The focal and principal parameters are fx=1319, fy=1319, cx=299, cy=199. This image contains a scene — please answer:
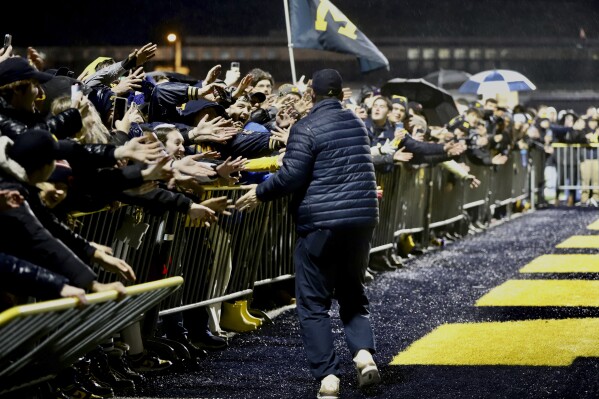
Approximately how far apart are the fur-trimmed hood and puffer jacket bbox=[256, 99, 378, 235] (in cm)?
244

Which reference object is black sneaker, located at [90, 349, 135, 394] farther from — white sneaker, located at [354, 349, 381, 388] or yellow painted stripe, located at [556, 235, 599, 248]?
yellow painted stripe, located at [556, 235, 599, 248]

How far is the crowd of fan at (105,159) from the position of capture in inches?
249

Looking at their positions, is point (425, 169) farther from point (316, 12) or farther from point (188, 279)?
point (188, 279)

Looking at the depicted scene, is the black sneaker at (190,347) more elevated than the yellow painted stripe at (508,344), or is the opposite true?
the black sneaker at (190,347)

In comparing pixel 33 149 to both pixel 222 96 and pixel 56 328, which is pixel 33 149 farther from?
pixel 222 96

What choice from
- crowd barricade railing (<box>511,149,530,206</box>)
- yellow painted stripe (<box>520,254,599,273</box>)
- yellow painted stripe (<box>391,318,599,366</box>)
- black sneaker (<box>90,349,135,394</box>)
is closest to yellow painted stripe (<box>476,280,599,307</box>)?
yellow painted stripe (<box>520,254,599,273</box>)

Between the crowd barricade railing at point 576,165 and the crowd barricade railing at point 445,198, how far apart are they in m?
8.25

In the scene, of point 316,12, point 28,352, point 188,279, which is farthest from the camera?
point 316,12

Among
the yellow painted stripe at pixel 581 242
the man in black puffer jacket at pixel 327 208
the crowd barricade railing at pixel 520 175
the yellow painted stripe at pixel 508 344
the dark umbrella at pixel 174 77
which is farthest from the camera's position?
the crowd barricade railing at pixel 520 175

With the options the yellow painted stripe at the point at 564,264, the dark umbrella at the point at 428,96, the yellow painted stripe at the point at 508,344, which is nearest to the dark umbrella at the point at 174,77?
the yellow painted stripe at the point at 508,344

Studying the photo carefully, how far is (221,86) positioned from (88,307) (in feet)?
18.0

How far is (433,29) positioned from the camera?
65.2m

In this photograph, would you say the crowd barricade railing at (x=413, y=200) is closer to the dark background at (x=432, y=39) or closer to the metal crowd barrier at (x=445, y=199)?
the metal crowd barrier at (x=445, y=199)

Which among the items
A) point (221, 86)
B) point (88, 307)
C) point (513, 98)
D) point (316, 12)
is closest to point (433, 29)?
point (513, 98)
